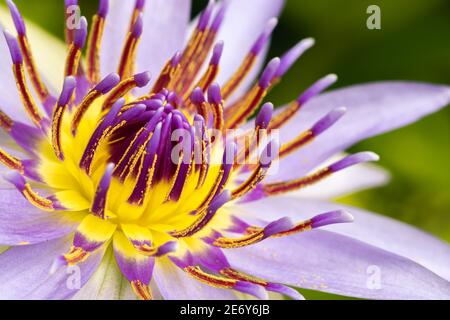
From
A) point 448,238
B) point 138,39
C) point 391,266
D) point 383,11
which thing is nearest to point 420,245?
point 391,266

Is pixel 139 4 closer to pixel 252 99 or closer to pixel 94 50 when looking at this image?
pixel 94 50

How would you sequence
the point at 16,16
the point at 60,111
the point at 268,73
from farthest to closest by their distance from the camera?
the point at 268,73 < the point at 16,16 < the point at 60,111

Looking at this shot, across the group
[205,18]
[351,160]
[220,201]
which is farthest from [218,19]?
[220,201]

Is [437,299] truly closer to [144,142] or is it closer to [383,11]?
[144,142]

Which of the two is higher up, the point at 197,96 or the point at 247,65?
the point at 247,65

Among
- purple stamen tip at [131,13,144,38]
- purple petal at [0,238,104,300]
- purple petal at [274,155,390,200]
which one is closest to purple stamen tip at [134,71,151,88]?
purple stamen tip at [131,13,144,38]

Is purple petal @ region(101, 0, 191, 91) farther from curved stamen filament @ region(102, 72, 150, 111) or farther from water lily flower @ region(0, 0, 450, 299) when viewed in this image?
curved stamen filament @ region(102, 72, 150, 111)

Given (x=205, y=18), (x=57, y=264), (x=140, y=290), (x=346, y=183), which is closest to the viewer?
(x=57, y=264)
